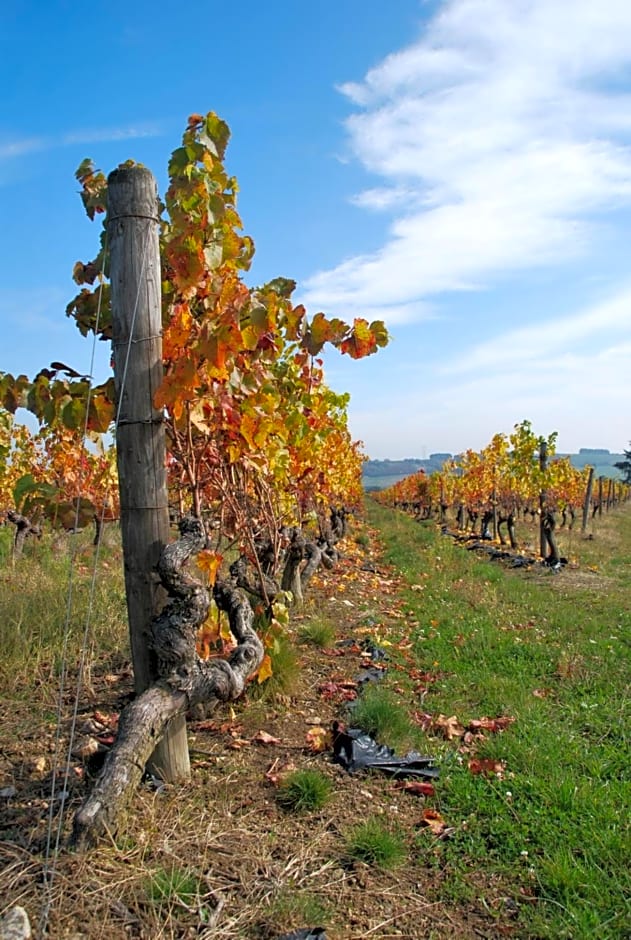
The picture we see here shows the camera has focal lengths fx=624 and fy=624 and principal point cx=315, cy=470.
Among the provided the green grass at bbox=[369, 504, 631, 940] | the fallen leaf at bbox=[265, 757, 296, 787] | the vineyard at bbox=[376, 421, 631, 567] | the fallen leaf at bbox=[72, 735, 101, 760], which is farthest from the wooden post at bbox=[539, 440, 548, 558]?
the fallen leaf at bbox=[72, 735, 101, 760]

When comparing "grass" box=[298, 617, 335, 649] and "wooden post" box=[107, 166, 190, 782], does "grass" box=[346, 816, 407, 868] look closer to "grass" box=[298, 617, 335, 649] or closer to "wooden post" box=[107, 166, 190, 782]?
"wooden post" box=[107, 166, 190, 782]

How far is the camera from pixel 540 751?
357cm

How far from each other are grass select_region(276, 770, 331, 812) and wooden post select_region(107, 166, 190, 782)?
2.85 feet

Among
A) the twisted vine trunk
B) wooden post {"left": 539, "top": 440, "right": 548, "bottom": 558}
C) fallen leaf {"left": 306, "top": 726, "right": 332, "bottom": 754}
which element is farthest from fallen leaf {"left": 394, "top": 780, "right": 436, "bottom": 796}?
wooden post {"left": 539, "top": 440, "right": 548, "bottom": 558}

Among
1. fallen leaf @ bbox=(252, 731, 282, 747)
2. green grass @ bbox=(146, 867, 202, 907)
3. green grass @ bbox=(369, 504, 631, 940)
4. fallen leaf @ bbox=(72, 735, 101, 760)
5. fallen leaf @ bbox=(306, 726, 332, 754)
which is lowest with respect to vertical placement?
green grass @ bbox=(369, 504, 631, 940)

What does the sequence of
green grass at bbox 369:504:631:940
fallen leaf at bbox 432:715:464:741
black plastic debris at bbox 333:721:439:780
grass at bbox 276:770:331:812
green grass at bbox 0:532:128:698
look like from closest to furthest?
green grass at bbox 369:504:631:940
grass at bbox 276:770:331:812
black plastic debris at bbox 333:721:439:780
fallen leaf at bbox 432:715:464:741
green grass at bbox 0:532:128:698

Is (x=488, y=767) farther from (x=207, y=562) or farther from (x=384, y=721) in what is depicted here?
(x=207, y=562)

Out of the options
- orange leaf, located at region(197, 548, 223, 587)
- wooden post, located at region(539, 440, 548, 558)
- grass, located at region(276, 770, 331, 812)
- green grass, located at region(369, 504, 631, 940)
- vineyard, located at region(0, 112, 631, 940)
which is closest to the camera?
vineyard, located at region(0, 112, 631, 940)

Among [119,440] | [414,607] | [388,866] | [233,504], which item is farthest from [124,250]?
[414,607]

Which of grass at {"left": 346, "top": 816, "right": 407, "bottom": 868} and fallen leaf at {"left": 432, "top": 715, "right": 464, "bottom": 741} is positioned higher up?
grass at {"left": 346, "top": 816, "right": 407, "bottom": 868}

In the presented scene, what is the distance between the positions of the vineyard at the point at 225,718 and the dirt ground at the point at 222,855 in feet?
0.03

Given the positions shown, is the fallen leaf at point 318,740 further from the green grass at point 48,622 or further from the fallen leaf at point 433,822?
the green grass at point 48,622

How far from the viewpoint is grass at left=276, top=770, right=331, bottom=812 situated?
9.64 ft

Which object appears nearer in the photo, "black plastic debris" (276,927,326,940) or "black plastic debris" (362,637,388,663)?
"black plastic debris" (276,927,326,940)
